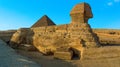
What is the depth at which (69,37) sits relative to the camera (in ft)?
42.5

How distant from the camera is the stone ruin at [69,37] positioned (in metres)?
12.3

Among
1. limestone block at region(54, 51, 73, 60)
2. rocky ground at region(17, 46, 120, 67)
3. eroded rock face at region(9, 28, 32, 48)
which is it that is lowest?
rocky ground at region(17, 46, 120, 67)

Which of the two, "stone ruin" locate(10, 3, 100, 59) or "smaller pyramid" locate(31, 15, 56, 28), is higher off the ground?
"smaller pyramid" locate(31, 15, 56, 28)

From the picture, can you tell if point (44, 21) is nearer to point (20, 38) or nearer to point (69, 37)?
point (20, 38)

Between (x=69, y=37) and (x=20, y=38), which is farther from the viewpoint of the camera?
(x=20, y=38)

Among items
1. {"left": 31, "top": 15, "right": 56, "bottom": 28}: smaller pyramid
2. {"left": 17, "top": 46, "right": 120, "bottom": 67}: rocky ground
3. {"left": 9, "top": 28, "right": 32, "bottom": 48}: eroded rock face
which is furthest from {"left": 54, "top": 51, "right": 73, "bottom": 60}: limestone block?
{"left": 31, "top": 15, "right": 56, "bottom": 28}: smaller pyramid

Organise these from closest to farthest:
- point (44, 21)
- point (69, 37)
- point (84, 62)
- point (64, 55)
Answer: point (84, 62)
point (64, 55)
point (69, 37)
point (44, 21)

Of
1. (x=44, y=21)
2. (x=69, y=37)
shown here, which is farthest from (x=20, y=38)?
(x=44, y=21)

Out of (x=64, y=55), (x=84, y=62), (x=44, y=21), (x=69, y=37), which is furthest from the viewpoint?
(x=44, y=21)

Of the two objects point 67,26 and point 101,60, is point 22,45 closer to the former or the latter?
point 67,26

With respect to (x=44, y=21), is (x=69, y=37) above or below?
below

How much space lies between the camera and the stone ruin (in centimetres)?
1234

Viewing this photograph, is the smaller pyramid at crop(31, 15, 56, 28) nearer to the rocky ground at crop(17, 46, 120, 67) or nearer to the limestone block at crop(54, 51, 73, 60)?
the limestone block at crop(54, 51, 73, 60)

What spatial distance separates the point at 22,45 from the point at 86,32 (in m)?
4.30
